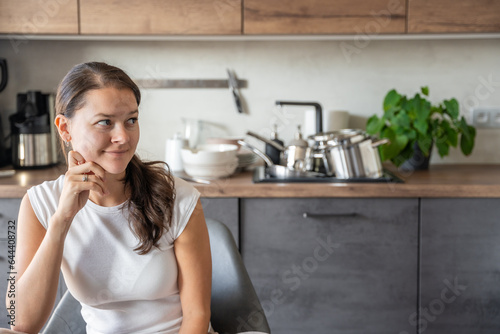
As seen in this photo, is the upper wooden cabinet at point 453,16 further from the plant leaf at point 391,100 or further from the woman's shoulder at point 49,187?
the woman's shoulder at point 49,187

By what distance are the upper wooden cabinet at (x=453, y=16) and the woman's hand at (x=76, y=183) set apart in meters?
1.55

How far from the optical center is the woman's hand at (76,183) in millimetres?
1137

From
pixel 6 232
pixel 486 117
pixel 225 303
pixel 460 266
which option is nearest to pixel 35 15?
pixel 6 232

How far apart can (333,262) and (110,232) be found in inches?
42.7

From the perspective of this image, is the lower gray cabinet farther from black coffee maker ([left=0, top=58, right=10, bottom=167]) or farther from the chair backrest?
the chair backrest

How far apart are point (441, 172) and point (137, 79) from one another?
1445 millimetres

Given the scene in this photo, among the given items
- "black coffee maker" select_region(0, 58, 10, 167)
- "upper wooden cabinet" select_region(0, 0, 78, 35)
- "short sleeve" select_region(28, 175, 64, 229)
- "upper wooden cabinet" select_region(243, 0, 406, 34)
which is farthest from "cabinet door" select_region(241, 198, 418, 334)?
"black coffee maker" select_region(0, 58, 10, 167)

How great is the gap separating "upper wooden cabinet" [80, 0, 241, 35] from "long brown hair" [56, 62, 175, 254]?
3.30 feet

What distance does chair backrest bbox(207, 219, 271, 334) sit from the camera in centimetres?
125

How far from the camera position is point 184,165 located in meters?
2.23

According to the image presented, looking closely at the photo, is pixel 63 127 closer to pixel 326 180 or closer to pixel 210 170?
pixel 210 170

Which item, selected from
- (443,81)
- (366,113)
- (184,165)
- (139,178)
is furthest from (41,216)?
(443,81)

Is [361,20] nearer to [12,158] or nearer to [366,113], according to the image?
[366,113]

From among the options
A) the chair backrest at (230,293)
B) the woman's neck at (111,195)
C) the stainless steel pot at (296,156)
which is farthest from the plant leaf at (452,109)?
the woman's neck at (111,195)
